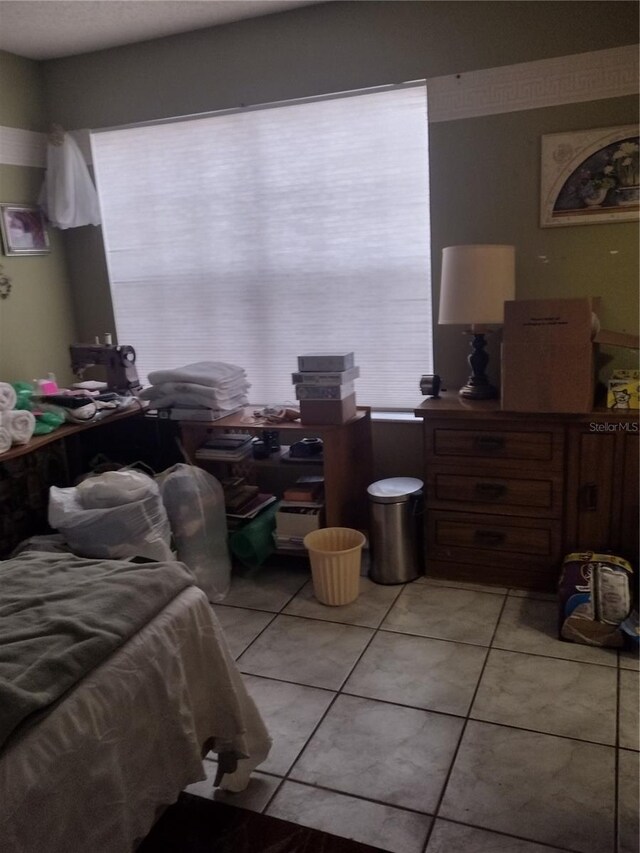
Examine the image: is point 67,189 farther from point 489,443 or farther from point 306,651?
point 306,651

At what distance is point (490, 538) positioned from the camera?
278 cm

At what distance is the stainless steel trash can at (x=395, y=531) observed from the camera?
2.84 metres

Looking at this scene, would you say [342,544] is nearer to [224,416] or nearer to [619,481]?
[224,416]

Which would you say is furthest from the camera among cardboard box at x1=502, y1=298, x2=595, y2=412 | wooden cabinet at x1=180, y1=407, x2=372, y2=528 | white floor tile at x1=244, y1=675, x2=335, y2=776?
wooden cabinet at x1=180, y1=407, x2=372, y2=528

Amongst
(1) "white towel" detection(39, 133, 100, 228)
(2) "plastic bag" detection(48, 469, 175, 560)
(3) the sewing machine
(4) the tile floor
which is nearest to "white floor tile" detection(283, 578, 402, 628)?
(4) the tile floor

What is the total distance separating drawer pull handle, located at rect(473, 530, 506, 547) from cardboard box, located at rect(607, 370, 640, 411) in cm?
70

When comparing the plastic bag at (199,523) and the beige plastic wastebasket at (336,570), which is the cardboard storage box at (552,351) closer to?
the beige plastic wastebasket at (336,570)

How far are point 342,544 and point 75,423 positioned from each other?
131 cm

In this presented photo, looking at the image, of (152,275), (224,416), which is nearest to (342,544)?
(224,416)

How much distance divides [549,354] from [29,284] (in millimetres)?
2702

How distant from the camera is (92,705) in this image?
1.23 metres

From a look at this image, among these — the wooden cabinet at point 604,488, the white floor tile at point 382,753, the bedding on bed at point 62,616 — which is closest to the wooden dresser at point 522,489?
the wooden cabinet at point 604,488

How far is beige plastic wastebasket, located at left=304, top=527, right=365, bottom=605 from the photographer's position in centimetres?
264

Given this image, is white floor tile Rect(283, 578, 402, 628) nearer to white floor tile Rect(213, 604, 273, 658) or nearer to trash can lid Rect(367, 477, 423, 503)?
white floor tile Rect(213, 604, 273, 658)
